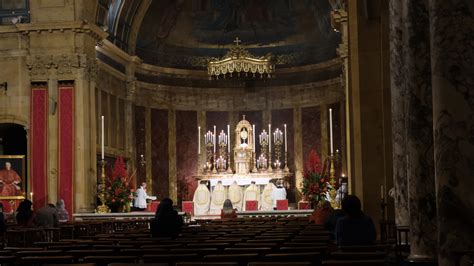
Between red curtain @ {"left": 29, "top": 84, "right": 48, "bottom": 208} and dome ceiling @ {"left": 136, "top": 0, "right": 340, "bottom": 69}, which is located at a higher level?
dome ceiling @ {"left": 136, "top": 0, "right": 340, "bottom": 69}

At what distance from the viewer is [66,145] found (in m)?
28.6

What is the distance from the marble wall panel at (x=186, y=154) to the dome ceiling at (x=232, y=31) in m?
2.50

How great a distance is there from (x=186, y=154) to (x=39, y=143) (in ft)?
30.3

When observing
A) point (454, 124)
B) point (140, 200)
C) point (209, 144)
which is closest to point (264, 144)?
point (209, 144)

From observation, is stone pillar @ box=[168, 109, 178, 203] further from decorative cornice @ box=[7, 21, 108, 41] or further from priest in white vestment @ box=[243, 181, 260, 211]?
decorative cornice @ box=[7, 21, 108, 41]

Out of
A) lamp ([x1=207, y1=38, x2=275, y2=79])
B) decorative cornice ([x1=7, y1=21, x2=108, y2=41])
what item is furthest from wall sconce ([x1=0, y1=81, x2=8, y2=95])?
lamp ([x1=207, y1=38, x2=275, y2=79])

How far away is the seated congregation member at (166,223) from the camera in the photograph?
13758mm

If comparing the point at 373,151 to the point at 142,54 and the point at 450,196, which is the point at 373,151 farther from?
the point at 142,54

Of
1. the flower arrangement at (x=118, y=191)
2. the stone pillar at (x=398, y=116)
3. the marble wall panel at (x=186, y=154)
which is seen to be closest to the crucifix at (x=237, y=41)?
the marble wall panel at (x=186, y=154)

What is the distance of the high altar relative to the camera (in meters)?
35.3

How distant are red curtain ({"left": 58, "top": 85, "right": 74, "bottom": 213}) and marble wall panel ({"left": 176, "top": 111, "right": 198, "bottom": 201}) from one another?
8507mm

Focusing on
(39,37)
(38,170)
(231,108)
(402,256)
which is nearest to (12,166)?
(38,170)

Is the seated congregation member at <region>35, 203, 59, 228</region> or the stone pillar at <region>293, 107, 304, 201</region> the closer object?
the seated congregation member at <region>35, 203, 59, 228</region>

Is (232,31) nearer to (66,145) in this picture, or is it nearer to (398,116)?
(66,145)
